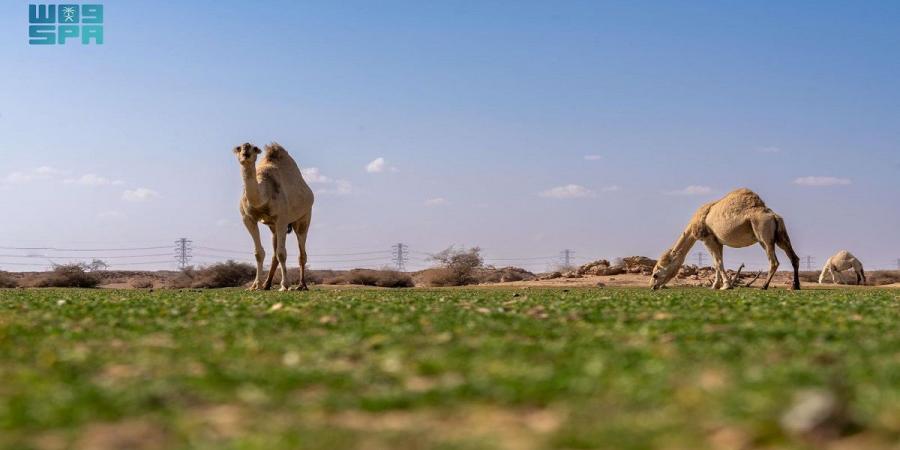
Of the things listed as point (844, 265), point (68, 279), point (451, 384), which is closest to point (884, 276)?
point (844, 265)

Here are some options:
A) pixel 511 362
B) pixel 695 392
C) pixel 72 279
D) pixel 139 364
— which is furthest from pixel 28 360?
pixel 72 279

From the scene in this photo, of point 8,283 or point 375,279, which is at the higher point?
point 8,283

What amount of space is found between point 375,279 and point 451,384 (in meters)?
44.1

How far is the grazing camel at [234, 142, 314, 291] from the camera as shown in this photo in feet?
85.0

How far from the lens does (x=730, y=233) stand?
30797 millimetres

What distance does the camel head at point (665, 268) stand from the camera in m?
32.2

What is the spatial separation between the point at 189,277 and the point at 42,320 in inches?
1694

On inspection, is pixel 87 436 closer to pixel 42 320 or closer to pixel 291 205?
pixel 42 320

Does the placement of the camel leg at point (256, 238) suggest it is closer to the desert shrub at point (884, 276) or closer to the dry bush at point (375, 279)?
the dry bush at point (375, 279)

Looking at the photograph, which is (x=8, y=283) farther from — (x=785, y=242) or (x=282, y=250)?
(x=785, y=242)

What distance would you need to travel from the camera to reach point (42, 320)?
1174 cm

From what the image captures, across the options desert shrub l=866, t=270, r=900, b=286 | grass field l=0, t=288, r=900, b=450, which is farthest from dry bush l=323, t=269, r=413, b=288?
grass field l=0, t=288, r=900, b=450

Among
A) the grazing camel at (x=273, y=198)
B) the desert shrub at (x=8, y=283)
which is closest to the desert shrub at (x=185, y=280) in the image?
the desert shrub at (x=8, y=283)

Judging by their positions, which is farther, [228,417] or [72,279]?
[72,279]
